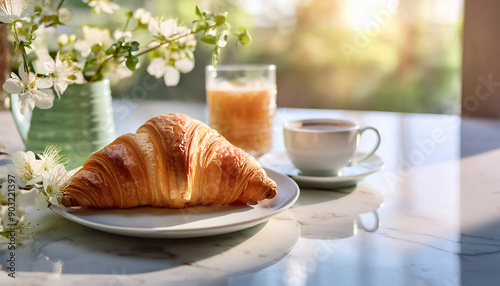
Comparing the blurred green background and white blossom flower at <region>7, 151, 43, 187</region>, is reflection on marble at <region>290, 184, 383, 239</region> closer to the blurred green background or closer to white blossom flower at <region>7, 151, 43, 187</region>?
white blossom flower at <region>7, 151, 43, 187</region>

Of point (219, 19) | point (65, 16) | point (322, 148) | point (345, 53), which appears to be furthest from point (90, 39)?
point (345, 53)

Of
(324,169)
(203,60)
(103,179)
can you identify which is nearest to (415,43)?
(203,60)

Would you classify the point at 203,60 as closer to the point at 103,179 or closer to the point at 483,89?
the point at 483,89

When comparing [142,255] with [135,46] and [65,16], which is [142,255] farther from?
[65,16]

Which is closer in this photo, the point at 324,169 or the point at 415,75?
the point at 324,169

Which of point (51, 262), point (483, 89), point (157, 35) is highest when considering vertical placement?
point (157, 35)

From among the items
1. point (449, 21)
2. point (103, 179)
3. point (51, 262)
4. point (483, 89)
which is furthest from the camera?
point (449, 21)

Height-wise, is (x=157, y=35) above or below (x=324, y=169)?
above

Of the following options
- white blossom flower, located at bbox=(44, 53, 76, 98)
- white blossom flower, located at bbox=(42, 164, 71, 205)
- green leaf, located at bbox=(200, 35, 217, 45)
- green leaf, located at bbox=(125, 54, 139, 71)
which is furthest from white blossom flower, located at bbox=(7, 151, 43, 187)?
green leaf, located at bbox=(200, 35, 217, 45)
